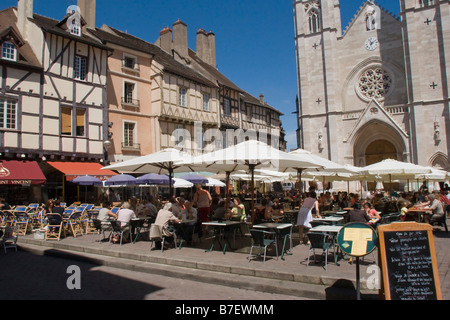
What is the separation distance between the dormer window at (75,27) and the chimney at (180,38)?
11.2 metres

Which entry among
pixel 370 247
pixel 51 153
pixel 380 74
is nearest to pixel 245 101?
pixel 380 74

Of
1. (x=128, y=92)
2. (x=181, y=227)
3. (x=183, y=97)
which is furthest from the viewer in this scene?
(x=183, y=97)

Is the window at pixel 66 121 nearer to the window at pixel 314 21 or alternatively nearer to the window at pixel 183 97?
the window at pixel 183 97

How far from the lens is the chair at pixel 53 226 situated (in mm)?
9797

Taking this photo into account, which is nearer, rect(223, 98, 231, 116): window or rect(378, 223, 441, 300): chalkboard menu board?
rect(378, 223, 441, 300): chalkboard menu board

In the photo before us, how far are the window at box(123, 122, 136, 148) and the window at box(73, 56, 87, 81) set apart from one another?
3806mm

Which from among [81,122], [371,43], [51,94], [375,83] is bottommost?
[81,122]

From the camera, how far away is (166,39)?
95.0ft

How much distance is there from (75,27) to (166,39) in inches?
449

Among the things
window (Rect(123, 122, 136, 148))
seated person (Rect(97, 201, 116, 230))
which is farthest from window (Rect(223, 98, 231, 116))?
seated person (Rect(97, 201, 116, 230))

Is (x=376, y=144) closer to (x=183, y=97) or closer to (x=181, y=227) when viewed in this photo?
(x=183, y=97)

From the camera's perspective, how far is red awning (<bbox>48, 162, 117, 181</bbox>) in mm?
16031

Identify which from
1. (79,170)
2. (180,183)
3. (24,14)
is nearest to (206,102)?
(180,183)

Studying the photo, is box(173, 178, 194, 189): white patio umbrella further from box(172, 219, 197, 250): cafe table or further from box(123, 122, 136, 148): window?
box(172, 219, 197, 250): cafe table
